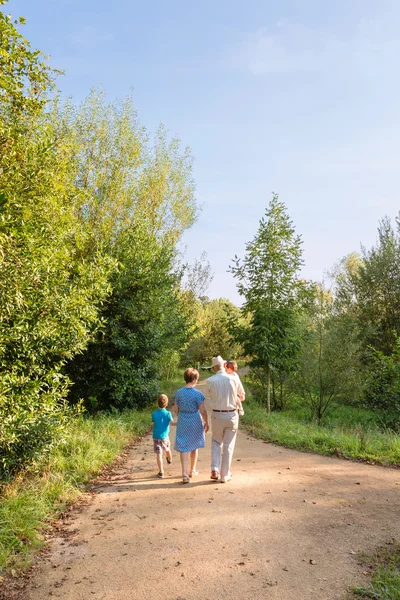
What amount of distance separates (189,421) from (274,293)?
30.4 ft

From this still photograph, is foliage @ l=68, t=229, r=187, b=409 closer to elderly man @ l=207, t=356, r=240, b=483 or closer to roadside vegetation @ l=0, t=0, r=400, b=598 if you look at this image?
roadside vegetation @ l=0, t=0, r=400, b=598

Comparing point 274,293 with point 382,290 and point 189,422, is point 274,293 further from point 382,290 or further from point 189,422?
point 382,290

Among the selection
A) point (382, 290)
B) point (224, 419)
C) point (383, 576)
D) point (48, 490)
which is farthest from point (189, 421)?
point (382, 290)

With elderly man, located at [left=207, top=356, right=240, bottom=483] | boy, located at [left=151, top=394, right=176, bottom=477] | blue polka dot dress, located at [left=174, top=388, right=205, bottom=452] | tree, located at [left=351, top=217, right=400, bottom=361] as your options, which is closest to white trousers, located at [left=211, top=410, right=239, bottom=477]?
elderly man, located at [left=207, top=356, right=240, bottom=483]

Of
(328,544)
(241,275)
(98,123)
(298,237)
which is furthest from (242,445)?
(98,123)

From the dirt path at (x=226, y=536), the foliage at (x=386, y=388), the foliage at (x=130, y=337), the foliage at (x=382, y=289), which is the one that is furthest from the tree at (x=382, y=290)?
the dirt path at (x=226, y=536)

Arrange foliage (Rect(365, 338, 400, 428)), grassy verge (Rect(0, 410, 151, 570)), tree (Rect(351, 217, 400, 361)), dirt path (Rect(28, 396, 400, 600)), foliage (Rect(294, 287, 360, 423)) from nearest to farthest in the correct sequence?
dirt path (Rect(28, 396, 400, 600)), grassy verge (Rect(0, 410, 151, 570)), foliage (Rect(365, 338, 400, 428)), foliage (Rect(294, 287, 360, 423)), tree (Rect(351, 217, 400, 361))

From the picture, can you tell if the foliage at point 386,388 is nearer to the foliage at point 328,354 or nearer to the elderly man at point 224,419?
the foliage at point 328,354

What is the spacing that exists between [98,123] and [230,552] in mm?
16819

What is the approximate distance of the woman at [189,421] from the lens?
7176mm

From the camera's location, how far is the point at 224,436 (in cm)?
716

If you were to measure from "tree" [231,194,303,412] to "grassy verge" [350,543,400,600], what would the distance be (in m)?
10.8

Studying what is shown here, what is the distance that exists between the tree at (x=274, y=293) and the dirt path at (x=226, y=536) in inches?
309

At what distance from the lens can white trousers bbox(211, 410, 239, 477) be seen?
23.2ft
